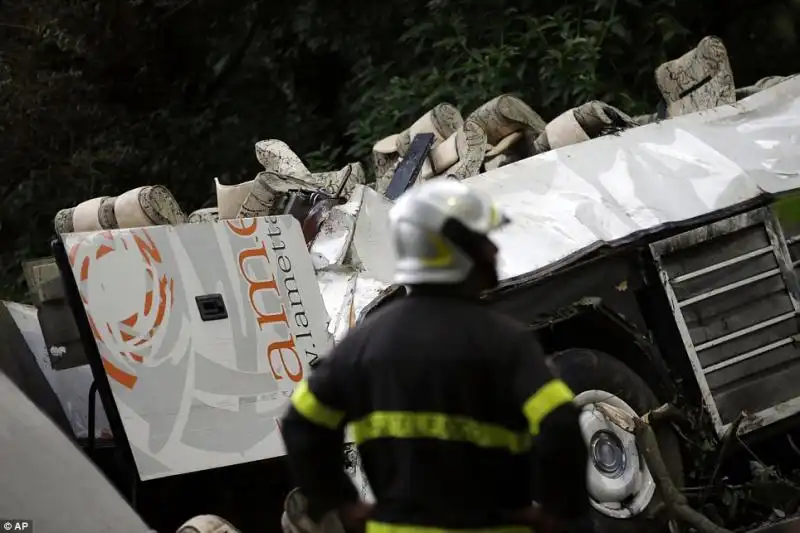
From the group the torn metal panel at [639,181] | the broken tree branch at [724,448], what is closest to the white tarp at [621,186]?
the torn metal panel at [639,181]

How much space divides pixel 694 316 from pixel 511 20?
5.57 m

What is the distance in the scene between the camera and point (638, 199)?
5.31m

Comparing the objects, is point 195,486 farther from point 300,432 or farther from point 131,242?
point 300,432

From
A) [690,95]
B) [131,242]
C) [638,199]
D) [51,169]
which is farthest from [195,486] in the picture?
[51,169]

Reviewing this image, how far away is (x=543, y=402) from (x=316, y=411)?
544 millimetres

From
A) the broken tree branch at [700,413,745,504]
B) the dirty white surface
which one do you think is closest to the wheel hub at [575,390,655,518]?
the broken tree branch at [700,413,745,504]

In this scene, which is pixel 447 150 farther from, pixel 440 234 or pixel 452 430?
pixel 452 430

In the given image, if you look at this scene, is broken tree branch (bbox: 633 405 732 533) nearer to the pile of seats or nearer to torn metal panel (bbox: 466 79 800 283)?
torn metal panel (bbox: 466 79 800 283)

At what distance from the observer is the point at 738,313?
17.9 ft

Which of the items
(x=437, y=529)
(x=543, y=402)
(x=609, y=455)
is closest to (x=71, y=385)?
(x=609, y=455)

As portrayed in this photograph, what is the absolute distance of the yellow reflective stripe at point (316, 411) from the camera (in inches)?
103

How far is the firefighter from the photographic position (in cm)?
241

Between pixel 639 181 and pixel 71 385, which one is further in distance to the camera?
pixel 639 181

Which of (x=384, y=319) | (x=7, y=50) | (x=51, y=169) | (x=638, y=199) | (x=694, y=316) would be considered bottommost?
(x=694, y=316)
